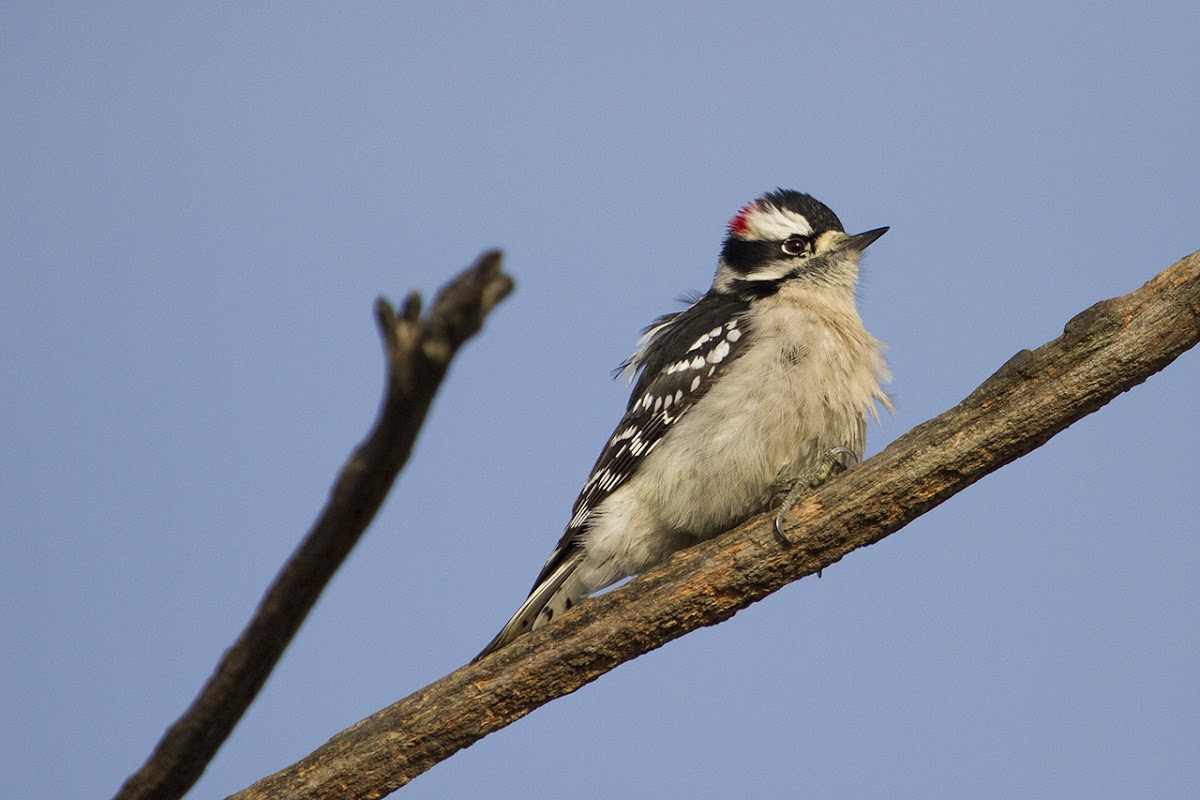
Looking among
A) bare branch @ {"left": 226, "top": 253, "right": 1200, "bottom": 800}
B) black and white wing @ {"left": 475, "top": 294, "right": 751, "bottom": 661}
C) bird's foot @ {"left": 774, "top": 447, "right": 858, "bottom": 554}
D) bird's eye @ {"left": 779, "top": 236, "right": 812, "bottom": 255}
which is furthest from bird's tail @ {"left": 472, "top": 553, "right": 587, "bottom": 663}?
bird's eye @ {"left": 779, "top": 236, "right": 812, "bottom": 255}

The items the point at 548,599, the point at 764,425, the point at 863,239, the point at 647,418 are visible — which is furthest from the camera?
the point at 863,239

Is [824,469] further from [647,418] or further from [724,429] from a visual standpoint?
[647,418]

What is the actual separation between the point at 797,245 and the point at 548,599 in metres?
2.44

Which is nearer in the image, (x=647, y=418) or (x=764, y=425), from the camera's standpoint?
(x=764, y=425)

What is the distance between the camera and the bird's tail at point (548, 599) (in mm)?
5453

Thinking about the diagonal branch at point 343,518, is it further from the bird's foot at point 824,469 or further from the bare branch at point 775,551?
the bird's foot at point 824,469

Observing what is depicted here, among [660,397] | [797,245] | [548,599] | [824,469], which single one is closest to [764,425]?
[824,469]

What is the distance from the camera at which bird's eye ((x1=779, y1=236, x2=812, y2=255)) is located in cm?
654

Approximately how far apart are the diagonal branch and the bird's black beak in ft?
14.7

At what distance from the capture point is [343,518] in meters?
2.42

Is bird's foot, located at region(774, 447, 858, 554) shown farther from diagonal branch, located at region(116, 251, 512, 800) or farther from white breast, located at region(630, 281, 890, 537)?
diagonal branch, located at region(116, 251, 512, 800)

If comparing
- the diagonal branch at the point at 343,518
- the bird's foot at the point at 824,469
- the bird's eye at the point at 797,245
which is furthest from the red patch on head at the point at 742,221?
the diagonal branch at the point at 343,518

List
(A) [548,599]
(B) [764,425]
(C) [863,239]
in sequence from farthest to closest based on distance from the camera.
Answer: (C) [863,239]
(A) [548,599]
(B) [764,425]

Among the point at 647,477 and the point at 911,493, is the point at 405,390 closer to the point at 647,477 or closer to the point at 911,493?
the point at 911,493
